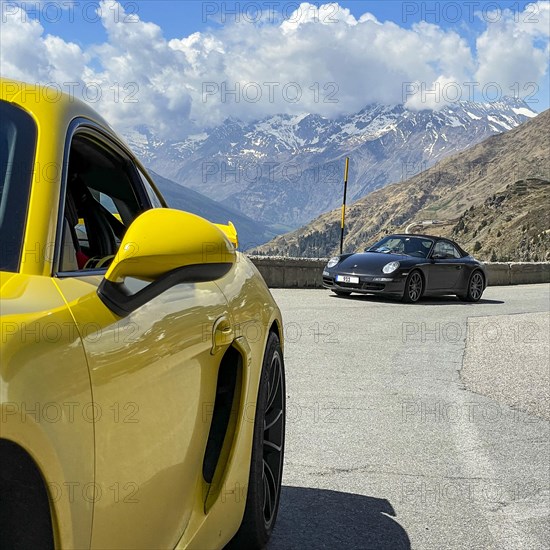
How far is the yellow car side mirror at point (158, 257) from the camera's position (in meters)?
1.62

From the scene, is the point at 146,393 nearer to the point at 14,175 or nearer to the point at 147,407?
the point at 147,407

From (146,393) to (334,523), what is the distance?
1.82 metres

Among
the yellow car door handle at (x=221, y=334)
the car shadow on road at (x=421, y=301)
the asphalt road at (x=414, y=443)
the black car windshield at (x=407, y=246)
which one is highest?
the black car windshield at (x=407, y=246)

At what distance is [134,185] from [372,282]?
39.2ft

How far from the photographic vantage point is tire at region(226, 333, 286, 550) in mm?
2645

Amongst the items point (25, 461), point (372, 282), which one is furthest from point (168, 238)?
point (372, 282)

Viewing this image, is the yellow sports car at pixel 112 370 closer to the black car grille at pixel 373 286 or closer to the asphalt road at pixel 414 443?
the asphalt road at pixel 414 443

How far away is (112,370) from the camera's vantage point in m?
1.57

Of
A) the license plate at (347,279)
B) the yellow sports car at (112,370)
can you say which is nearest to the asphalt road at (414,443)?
the yellow sports car at (112,370)

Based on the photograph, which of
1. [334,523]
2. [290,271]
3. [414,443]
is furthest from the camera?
[290,271]

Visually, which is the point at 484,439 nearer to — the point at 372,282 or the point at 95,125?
the point at 95,125

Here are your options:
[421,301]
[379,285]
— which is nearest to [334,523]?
[379,285]

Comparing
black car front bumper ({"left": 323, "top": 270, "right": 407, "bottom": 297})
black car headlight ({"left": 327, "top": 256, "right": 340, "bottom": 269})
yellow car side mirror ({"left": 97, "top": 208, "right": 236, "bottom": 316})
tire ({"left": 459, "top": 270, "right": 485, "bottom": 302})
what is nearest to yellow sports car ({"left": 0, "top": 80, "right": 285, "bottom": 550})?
yellow car side mirror ({"left": 97, "top": 208, "right": 236, "bottom": 316})

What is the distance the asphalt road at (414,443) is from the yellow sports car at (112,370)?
85cm
